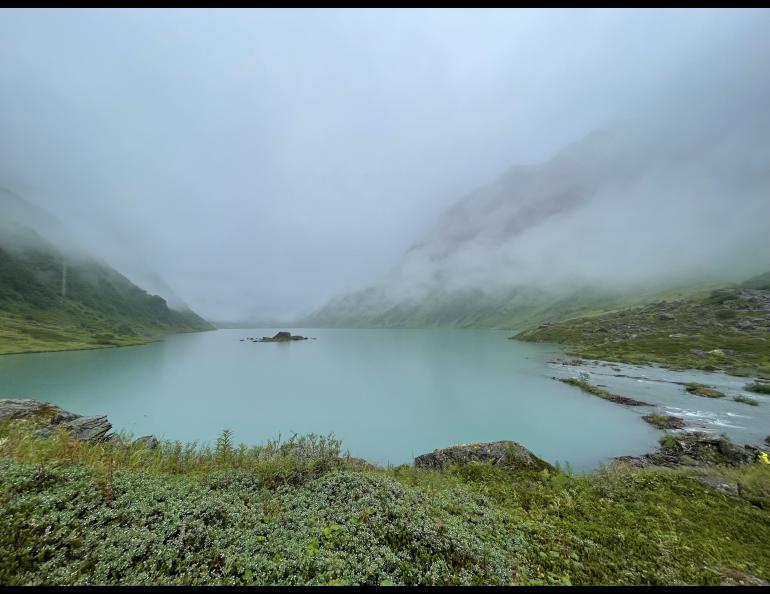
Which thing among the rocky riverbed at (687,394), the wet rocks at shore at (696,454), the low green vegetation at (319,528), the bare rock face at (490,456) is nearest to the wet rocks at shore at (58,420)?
the low green vegetation at (319,528)

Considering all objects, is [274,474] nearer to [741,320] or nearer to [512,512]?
[512,512]

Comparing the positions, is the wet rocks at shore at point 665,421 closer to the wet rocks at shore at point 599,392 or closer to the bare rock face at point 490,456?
the wet rocks at shore at point 599,392

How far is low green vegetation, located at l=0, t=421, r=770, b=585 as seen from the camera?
15.8 ft

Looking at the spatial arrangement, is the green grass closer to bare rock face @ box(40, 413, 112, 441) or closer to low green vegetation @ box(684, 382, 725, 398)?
low green vegetation @ box(684, 382, 725, 398)

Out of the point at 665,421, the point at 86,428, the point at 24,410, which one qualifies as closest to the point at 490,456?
the point at 86,428

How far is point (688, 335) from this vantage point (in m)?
92.1

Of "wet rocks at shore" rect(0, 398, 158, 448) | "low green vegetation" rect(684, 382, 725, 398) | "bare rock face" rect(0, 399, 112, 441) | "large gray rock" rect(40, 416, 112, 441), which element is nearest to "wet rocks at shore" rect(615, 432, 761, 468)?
"low green vegetation" rect(684, 382, 725, 398)

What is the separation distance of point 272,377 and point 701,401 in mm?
66493

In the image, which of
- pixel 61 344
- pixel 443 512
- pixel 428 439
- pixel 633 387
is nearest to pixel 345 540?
pixel 443 512

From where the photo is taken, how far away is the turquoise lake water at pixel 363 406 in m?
27.7

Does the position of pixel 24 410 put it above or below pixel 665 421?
above

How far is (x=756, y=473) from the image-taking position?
13.4 metres

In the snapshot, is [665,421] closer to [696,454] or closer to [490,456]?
[696,454]

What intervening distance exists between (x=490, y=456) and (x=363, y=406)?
86.3 ft
